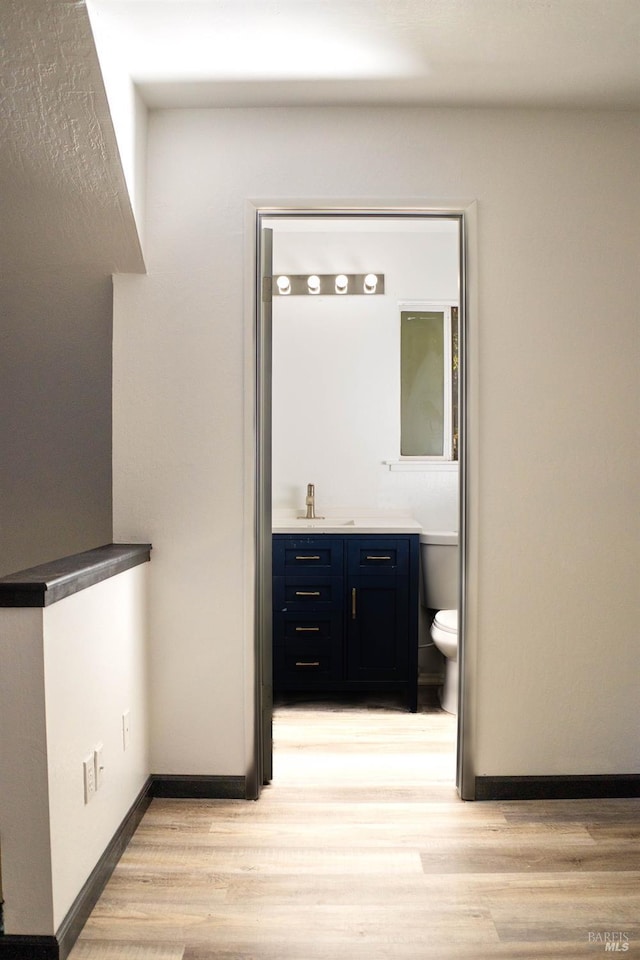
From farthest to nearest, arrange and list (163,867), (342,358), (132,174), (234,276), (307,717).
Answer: (342,358) → (307,717) → (234,276) → (132,174) → (163,867)

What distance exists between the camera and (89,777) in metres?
1.84

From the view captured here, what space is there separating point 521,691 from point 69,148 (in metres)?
2.31

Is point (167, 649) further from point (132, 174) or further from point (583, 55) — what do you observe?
point (583, 55)

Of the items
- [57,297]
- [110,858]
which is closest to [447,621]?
[110,858]

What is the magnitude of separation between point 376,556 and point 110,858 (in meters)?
1.83

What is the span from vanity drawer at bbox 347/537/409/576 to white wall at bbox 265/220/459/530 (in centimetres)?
55

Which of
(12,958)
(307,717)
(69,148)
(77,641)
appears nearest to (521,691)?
(307,717)

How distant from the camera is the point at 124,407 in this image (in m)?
2.46

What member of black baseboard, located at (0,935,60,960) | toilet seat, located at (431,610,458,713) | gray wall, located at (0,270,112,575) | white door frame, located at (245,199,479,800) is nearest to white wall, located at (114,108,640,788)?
white door frame, located at (245,199,479,800)

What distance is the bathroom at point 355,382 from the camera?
391 cm

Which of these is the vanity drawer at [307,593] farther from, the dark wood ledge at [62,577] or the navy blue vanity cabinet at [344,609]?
the dark wood ledge at [62,577]

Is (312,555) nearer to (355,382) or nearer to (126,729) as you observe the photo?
(355,382)

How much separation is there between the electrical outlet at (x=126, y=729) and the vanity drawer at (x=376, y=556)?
1.46 meters

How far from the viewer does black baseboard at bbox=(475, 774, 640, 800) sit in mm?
2475
